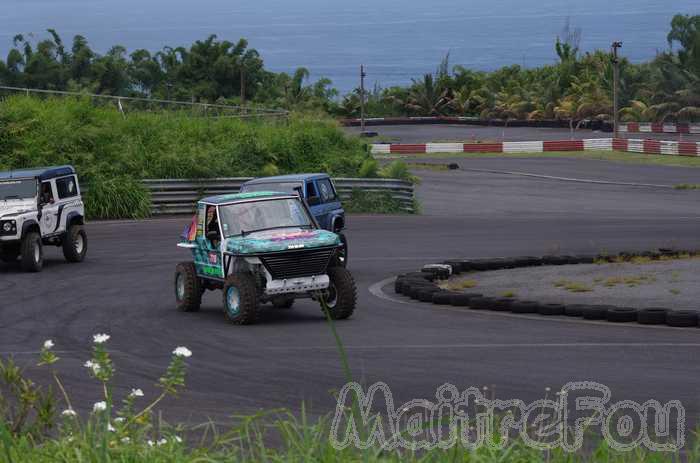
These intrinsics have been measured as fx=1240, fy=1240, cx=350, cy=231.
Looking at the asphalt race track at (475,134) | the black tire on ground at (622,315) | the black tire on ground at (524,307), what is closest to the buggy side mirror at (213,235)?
the black tire on ground at (524,307)

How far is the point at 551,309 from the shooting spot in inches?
683

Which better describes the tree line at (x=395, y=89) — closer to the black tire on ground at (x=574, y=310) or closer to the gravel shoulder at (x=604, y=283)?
the gravel shoulder at (x=604, y=283)

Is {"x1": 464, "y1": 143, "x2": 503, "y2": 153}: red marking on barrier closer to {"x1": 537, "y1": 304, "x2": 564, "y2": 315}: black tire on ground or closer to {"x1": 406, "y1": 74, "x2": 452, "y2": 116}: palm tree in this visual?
{"x1": 406, "y1": 74, "x2": 452, "y2": 116}: palm tree

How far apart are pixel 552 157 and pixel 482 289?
140 feet

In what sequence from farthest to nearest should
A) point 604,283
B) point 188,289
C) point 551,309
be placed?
point 604,283 < point 188,289 < point 551,309

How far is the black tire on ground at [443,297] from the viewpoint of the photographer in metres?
18.6

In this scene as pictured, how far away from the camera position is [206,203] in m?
17.9

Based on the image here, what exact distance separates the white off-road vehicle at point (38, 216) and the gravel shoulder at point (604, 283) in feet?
25.3

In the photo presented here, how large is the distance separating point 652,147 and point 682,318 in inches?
1894

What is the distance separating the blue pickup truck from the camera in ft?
76.0

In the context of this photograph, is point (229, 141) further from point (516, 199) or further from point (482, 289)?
point (482, 289)

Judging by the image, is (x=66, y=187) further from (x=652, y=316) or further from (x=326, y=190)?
(x=652, y=316)

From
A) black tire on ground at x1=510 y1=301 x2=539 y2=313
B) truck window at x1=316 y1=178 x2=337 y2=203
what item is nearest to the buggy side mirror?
black tire on ground at x1=510 y1=301 x2=539 y2=313

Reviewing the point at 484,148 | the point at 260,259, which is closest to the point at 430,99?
the point at 484,148
